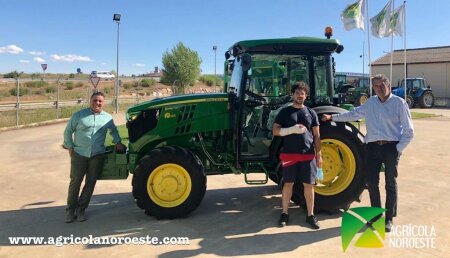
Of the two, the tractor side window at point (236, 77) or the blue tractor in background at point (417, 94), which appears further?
the blue tractor in background at point (417, 94)

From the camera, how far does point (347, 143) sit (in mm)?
5469

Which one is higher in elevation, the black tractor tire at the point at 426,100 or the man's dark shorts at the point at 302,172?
the black tractor tire at the point at 426,100

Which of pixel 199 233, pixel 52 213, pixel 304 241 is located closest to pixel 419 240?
pixel 304 241

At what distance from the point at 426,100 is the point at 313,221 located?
28.7m

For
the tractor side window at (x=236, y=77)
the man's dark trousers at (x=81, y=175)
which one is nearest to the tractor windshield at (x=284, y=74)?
the tractor side window at (x=236, y=77)

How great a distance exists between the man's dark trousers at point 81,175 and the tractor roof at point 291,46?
2422 mm

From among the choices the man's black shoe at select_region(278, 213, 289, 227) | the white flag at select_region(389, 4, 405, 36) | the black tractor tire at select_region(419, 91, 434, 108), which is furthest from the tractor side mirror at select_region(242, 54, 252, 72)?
the black tractor tire at select_region(419, 91, 434, 108)

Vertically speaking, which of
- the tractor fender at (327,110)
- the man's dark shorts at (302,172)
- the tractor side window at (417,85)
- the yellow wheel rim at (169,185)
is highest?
the tractor side window at (417,85)

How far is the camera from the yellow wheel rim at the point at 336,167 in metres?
5.50

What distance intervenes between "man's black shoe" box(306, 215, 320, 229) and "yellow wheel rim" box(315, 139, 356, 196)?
56 centimetres

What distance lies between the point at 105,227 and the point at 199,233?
3.96ft

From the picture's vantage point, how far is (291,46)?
547 centimetres

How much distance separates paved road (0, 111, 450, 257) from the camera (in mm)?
4270

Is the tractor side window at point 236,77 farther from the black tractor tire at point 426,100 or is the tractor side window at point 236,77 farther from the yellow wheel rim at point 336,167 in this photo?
the black tractor tire at point 426,100
